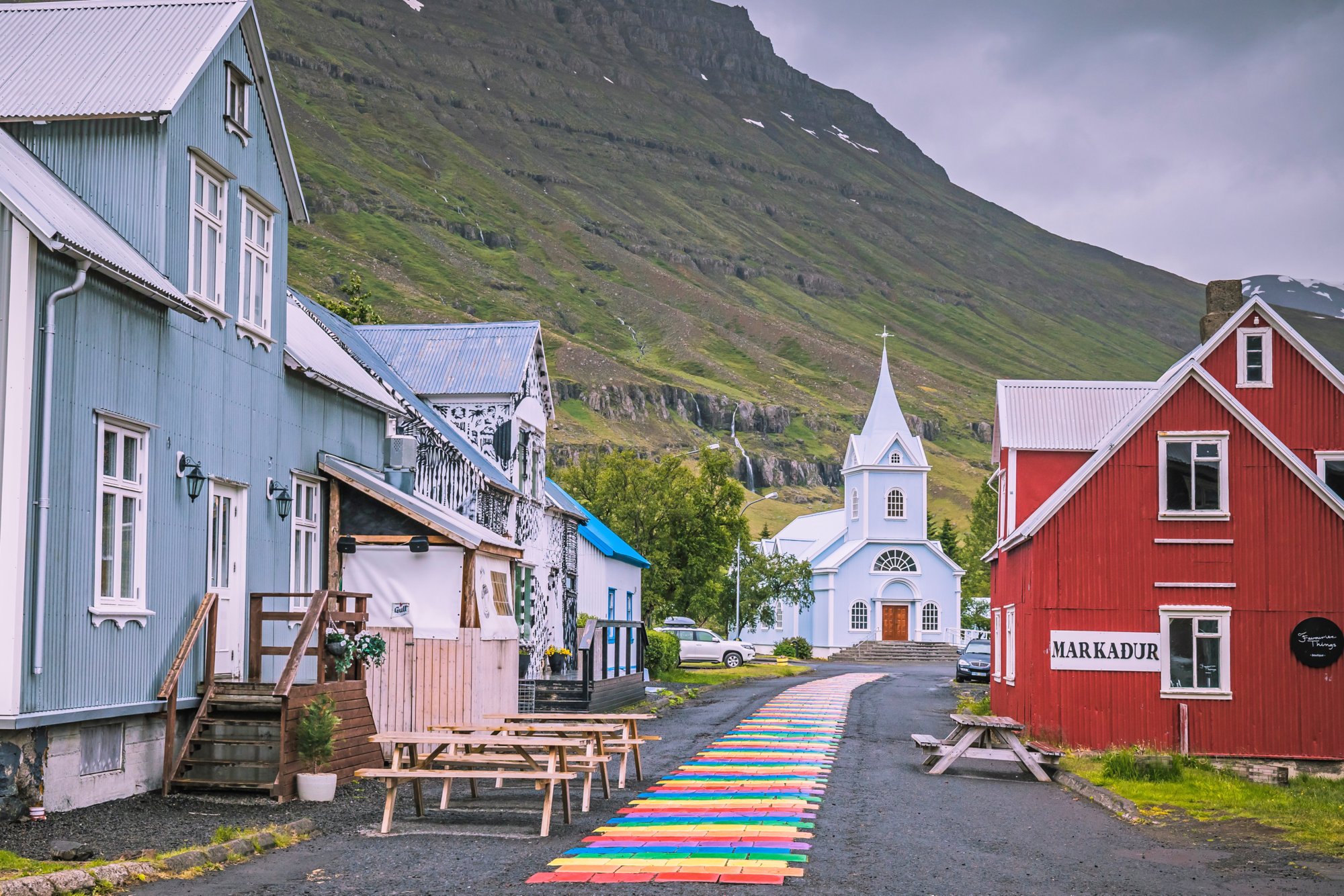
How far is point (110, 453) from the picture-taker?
14.0m

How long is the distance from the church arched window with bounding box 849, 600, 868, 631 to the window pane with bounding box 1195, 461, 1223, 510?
52.5 m

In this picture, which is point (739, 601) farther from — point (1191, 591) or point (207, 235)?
point (207, 235)

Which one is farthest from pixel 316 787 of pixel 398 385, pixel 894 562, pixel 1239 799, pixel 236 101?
pixel 894 562

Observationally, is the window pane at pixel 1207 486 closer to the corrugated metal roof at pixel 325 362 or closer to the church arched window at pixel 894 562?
the corrugated metal roof at pixel 325 362

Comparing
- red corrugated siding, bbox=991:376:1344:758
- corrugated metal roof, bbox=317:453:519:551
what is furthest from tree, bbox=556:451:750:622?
corrugated metal roof, bbox=317:453:519:551

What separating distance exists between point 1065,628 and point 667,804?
12.2m

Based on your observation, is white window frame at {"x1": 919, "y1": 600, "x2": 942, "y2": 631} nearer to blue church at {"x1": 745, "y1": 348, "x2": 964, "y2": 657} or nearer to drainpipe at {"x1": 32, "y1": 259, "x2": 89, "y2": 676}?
blue church at {"x1": 745, "y1": 348, "x2": 964, "y2": 657}

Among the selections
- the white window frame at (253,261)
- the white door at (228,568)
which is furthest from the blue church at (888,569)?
the white door at (228,568)

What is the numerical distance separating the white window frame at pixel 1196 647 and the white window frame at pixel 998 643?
5907 millimetres

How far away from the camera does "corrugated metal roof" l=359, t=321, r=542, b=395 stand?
29.5 m

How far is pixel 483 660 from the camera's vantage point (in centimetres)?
1945

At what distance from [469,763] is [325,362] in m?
8.74

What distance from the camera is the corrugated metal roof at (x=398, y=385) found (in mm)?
26500

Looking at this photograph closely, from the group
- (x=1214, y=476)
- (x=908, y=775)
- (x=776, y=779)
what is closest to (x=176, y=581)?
(x=776, y=779)
